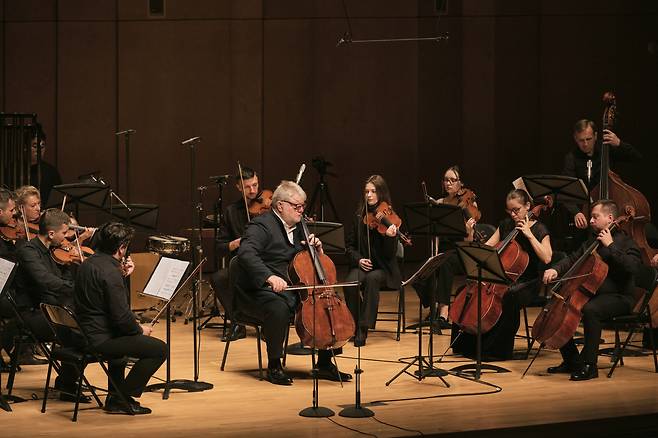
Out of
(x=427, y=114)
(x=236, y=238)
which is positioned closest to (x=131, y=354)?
(x=236, y=238)

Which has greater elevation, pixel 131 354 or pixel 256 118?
pixel 256 118

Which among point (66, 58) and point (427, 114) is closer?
point (66, 58)

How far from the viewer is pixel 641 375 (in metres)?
6.70

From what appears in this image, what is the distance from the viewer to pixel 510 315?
7.11 metres

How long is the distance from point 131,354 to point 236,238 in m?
2.59

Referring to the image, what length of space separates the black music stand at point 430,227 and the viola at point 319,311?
0.44 metres

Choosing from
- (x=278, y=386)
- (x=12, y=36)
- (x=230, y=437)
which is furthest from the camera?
(x=12, y=36)

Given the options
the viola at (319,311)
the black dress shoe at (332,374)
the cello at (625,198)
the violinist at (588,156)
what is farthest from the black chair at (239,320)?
the violinist at (588,156)

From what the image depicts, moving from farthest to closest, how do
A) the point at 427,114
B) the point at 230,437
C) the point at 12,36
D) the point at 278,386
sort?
the point at 427,114 < the point at 12,36 < the point at 278,386 < the point at 230,437

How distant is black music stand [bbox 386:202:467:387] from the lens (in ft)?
21.4

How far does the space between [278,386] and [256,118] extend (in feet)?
18.4

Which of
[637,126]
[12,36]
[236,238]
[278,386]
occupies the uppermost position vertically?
[12,36]

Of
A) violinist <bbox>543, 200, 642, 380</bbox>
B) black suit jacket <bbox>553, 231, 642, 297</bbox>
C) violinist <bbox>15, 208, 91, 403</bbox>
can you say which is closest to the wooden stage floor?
violinist <bbox>543, 200, 642, 380</bbox>

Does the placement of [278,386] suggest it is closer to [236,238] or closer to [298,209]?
[298,209]
